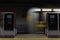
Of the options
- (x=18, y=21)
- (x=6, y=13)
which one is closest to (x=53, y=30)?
(x=18, y=21)

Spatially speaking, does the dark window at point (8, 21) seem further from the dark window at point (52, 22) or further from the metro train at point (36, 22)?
the dark window at point (52, 22)

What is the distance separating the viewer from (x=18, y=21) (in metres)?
16.5

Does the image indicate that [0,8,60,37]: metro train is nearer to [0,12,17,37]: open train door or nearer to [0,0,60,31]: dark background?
[0,12,17,37]: open train door

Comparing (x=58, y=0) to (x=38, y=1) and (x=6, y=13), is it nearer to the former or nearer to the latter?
(x=38, y=1)

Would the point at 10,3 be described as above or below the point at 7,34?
above

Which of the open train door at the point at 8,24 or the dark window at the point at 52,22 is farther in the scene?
the dark window at the point at 52,22

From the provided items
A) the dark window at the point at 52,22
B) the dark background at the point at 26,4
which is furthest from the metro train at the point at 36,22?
the dark background at the point at 26,4

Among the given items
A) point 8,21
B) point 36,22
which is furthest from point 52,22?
point 8,21

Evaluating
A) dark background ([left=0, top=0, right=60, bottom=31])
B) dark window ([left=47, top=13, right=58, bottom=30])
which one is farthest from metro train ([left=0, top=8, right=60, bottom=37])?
dark background ([left=0, top=0, right=60, bottom=31])

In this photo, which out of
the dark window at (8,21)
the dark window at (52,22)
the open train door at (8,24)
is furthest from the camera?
the dark window at (52,22)

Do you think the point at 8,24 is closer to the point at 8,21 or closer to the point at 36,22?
the point at 8,21

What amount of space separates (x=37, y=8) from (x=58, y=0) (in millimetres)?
2355

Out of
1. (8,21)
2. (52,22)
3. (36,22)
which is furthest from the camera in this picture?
(36,22)

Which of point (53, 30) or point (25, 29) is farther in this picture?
point (25, 29)
